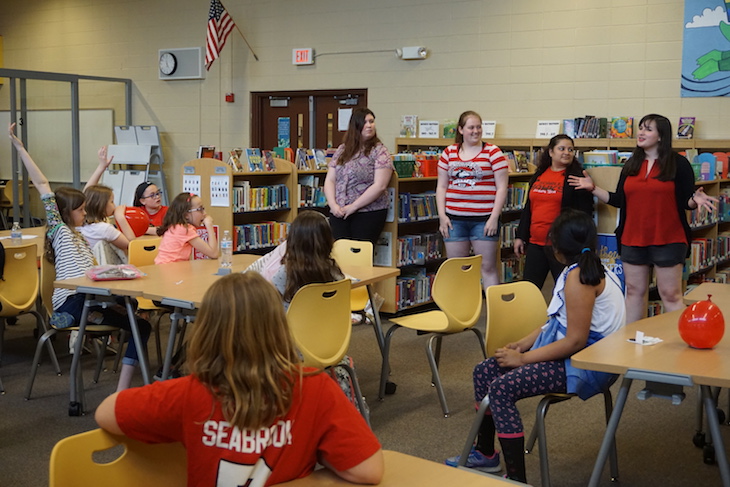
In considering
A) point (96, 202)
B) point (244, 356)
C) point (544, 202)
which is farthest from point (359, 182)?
point (244, 356)

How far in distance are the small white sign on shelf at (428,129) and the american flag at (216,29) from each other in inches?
117

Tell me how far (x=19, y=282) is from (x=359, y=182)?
8.42 ft

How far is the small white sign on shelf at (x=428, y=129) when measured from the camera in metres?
9.54

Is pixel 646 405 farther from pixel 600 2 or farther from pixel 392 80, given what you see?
pixel 392 80

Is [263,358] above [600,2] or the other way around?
the other way around

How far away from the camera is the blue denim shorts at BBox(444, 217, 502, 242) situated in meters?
6.05

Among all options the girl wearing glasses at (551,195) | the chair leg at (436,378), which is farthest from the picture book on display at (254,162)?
the chair leg at (436,378)

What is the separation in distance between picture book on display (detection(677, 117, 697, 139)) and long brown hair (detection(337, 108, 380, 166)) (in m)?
3.75

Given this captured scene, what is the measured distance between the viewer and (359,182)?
6.22 meters

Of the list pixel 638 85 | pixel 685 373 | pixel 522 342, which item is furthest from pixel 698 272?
pixel 685 373

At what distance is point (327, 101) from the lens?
10.5 metres

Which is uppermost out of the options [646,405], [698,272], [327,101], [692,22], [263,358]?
[692,22]

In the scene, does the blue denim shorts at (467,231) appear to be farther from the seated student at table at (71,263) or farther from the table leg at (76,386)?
the table leg at (76,386)

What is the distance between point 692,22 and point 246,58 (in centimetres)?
568
